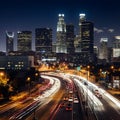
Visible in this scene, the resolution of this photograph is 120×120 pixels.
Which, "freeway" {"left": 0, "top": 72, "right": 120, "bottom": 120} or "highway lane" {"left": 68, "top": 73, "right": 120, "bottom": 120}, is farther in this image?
"highway lane" {"left": 68, "top": 73, "right": 120, "bottom": 120}

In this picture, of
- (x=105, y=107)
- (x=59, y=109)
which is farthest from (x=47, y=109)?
(x=105, y=107)

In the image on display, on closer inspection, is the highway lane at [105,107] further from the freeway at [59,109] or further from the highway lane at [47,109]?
the highway lane at [47,109]

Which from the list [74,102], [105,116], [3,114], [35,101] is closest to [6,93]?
[35,101]

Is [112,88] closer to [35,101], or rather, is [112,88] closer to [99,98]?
[99,98]

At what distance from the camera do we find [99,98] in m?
93.6

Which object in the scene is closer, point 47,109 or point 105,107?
point 47,109

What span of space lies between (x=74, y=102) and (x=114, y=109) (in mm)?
11602

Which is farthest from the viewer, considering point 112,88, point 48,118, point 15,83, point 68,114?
point 112,88

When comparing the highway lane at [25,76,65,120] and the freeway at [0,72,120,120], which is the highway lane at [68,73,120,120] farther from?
the highway lane at [25,76,65,120]

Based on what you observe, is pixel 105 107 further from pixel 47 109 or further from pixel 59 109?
pixel 47 109

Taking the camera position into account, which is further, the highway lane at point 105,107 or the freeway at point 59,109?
the highway lane at point 105,107

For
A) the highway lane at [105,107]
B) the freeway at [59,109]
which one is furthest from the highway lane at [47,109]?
the highway lane at [105,107]

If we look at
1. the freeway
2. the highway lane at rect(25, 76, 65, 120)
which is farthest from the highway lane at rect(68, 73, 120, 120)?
the highway lane at rect(25, 76, 65, 120)

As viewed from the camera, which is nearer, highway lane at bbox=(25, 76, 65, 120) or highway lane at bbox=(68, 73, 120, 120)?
highway lane at bbox=(25, 76, 65, 120)
